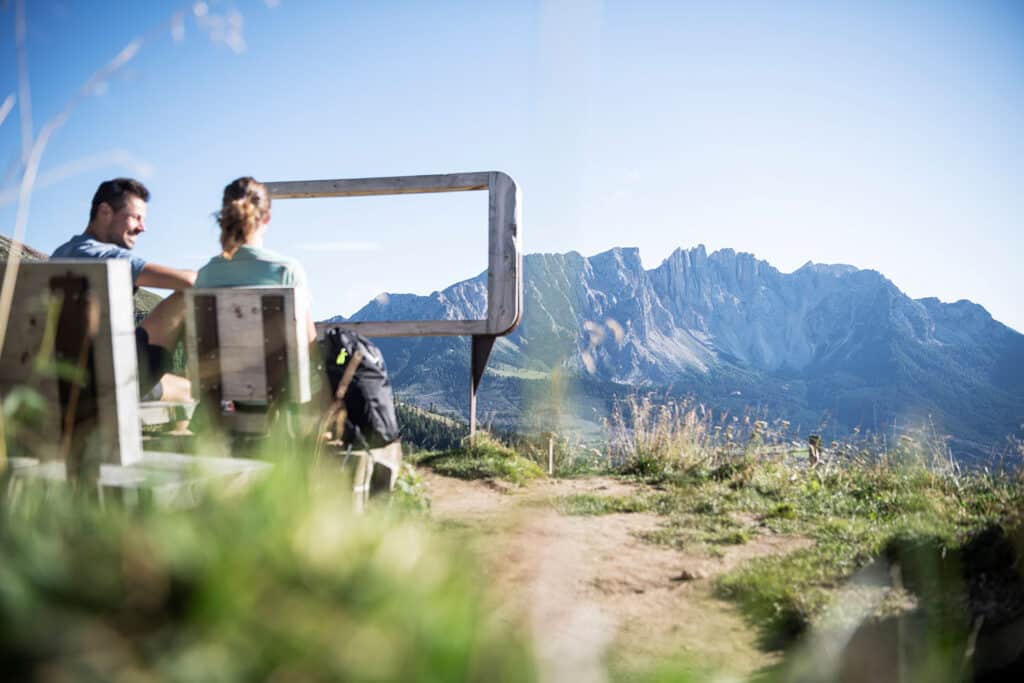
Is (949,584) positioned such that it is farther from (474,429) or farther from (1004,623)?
(474,429)

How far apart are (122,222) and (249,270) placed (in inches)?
55.4

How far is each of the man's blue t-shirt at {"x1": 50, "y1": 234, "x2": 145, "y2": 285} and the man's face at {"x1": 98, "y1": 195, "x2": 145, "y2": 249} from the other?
0.53 ft

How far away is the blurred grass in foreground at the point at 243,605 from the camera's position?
1.80ft

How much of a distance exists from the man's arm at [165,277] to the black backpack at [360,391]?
34.8 inches

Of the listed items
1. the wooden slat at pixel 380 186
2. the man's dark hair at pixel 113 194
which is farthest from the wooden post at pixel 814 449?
the man's dark hair at pixel 113 194

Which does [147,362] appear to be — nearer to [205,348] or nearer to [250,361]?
[205,348]

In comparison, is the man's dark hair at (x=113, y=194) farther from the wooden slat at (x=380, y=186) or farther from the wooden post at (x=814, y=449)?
the wooden post at (x=814, y=449)

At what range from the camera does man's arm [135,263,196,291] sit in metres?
3.21

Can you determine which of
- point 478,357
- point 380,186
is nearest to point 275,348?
point 380,186

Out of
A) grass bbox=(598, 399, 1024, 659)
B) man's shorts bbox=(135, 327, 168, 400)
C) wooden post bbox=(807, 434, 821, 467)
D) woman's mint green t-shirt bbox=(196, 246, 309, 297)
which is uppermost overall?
woman's mint green t-shirt bbox=(196, 246, 309, 297)

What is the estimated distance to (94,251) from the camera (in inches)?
131

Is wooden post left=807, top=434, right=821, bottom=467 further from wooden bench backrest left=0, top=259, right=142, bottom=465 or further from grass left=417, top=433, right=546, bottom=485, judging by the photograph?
wooden bench backrest left=0, top=259, right=142, bottom=465

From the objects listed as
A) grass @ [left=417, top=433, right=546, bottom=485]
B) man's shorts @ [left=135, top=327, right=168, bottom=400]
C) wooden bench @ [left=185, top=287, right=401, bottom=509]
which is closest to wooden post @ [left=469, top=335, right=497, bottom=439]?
grass @ [left=417, top=433, right=546, bottom=485]

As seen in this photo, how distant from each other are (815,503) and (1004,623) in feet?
10.1
